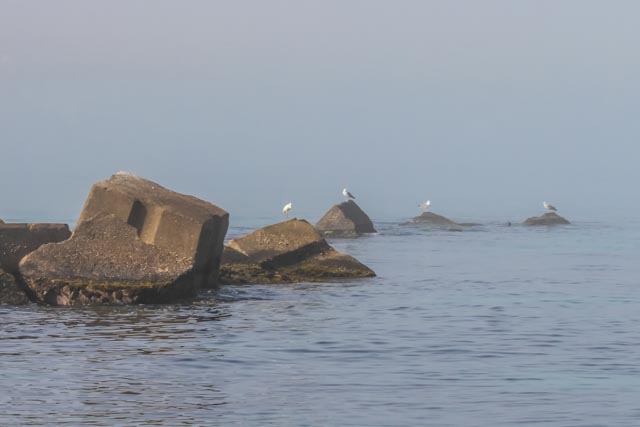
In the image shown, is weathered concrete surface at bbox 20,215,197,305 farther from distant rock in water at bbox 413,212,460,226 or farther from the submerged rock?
distant rock in water at bbox 413,212,460,226

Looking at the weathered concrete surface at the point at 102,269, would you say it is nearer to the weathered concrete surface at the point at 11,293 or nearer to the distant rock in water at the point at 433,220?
the weathered concrete surface at the point at 11,293

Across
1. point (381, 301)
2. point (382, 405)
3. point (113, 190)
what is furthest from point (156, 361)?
point (381, 301)

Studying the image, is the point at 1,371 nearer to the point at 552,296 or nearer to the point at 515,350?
the point at 515,350

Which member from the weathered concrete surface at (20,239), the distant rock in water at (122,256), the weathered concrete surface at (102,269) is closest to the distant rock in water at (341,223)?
the weathered concrete surface at (20,239)

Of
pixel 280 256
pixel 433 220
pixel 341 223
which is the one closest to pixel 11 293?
pixel 280 256

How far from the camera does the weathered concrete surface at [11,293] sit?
2436 cm

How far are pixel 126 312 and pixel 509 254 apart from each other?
26.9 m

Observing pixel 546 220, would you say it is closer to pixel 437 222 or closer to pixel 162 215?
pixel 437 222

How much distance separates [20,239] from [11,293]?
115 cm

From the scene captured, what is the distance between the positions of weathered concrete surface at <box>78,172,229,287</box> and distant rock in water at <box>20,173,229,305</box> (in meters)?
0.02

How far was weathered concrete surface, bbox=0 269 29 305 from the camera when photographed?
24.4 meters

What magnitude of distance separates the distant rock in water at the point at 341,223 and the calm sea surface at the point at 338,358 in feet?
Result: 76.9

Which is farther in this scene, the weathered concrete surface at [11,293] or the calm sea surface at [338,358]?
the weathered concrete surface at [11,293]

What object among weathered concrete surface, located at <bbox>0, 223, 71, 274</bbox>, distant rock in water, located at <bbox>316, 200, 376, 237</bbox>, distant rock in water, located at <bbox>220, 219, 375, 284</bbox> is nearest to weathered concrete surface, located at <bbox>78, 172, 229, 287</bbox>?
weathered concrete surface, located at <bbox>0, 223, 71, 274</bbox>
